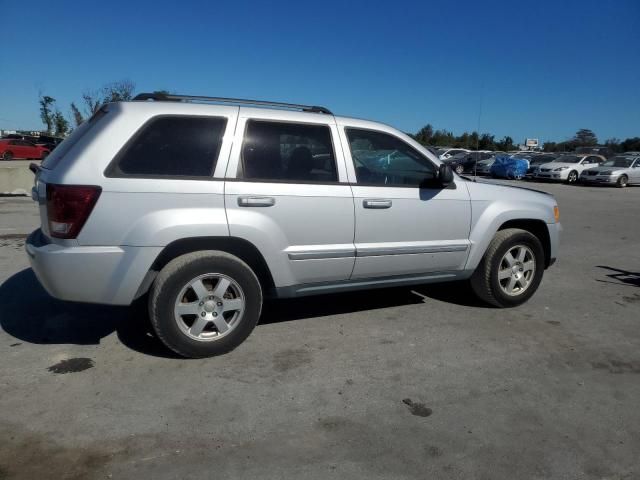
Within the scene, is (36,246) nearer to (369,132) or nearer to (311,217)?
(311,217)

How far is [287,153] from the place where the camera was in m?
3.97

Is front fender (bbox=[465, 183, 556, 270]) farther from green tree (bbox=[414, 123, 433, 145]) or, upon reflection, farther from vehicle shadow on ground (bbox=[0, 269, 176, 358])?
green tree (bbox=[414, 123, 433, 145])

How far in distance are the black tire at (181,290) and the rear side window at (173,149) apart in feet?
2.05

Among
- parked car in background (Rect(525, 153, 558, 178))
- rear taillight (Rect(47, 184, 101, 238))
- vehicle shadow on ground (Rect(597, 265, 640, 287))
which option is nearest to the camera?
rear taillight (Rect(47, 184, 101, 238))

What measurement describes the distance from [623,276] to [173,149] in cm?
594

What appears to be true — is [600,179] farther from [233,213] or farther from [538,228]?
[233,213]

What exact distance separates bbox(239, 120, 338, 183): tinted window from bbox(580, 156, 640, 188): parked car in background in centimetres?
2415

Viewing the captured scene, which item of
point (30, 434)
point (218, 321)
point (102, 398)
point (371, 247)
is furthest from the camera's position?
point (371, 247)

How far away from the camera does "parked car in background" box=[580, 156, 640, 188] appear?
943 inches

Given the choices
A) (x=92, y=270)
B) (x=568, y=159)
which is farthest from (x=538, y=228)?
(x=568, y=159)

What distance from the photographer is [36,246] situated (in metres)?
3.50

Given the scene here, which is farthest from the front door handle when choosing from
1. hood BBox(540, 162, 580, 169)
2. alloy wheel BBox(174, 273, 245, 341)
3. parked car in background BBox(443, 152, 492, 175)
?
parked car in background BBox(443, 152, 492, 175)

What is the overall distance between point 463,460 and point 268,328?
219 centimetres

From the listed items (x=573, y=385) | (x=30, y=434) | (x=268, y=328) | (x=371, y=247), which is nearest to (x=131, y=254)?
(x=30, y=434)
